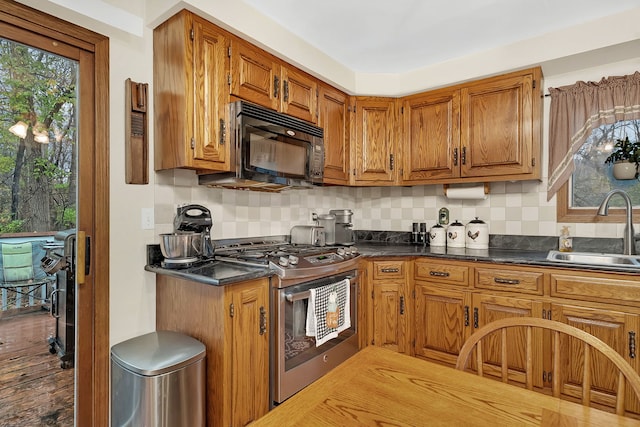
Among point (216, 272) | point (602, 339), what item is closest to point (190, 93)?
point (216, 272)

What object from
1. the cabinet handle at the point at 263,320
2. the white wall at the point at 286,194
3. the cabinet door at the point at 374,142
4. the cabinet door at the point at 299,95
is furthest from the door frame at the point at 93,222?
the cabinet door at the point at 374,142

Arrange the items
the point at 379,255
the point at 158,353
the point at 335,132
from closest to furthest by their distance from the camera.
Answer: the point at 158,353
the point at 379,255
the point at 335,132

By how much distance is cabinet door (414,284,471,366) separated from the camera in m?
2.36

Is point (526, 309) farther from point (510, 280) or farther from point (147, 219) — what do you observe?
point (147, 219)

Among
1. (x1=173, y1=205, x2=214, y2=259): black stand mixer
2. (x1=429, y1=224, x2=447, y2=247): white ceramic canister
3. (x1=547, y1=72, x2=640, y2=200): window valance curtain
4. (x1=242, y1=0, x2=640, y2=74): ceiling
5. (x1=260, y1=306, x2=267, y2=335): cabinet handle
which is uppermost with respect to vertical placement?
(x1=242, y1=0, x2=640, y2=74): ceiling

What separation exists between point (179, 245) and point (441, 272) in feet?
5.79

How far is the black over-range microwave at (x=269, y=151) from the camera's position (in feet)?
6.50

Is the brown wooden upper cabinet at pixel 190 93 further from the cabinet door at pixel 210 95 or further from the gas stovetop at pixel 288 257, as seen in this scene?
the gas stovetop at pixel 288 257

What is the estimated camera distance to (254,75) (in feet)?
6.97

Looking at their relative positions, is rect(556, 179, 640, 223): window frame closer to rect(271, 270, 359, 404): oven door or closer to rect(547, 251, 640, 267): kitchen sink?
rect(547, 251, 640, 267): kitchen sink

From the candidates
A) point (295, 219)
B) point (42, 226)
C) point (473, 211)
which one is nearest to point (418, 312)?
point (473, 211)

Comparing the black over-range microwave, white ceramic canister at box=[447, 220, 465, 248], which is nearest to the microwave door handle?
Answer: the black over-range microwave

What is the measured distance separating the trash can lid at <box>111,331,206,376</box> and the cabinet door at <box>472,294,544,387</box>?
5.77 feet

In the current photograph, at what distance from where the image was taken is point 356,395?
776mm
